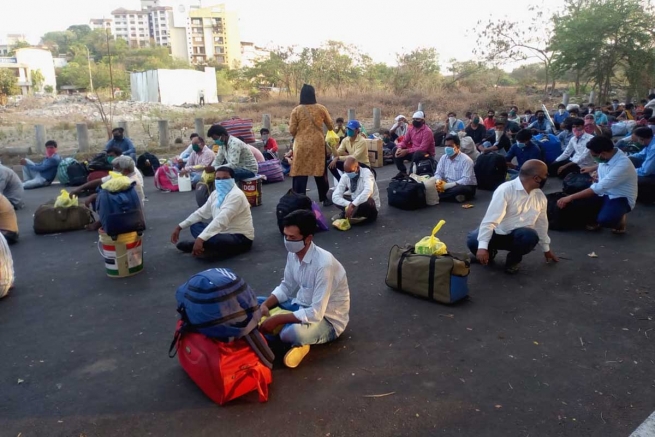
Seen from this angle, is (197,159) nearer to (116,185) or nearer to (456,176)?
(116,185)

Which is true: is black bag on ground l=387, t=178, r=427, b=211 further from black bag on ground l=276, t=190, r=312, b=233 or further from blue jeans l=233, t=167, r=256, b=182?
blue jeans l=233, t=167, r=256, b=182

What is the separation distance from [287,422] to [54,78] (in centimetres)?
6948

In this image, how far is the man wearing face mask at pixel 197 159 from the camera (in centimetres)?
997

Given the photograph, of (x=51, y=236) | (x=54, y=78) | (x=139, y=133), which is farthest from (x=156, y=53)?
(x=51, y=236)

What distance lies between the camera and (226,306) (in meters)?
3.06

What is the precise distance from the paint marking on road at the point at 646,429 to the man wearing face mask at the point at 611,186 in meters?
3.85

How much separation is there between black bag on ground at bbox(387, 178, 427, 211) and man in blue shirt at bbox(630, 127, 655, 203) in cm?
326

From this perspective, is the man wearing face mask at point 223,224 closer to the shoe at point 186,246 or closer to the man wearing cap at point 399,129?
the shoe at point 186,246

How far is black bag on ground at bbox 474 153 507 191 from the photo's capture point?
30.0 feet

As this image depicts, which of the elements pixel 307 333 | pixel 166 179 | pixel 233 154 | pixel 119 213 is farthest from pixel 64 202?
pixel 307 333

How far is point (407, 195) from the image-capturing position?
804 centimetres

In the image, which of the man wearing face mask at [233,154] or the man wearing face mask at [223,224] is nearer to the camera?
the man wearing face mask at [223,224]

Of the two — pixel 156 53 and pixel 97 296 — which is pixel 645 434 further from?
pixel 156 53

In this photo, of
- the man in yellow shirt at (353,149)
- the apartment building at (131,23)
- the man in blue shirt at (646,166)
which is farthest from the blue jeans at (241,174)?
the apartment building at (131,23)
